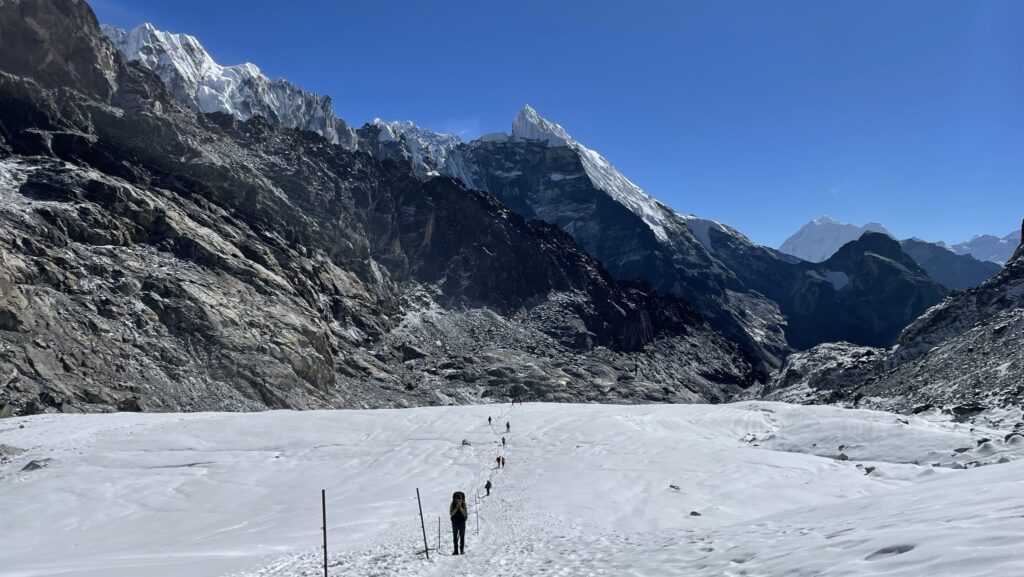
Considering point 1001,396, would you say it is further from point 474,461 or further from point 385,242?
point 385,242

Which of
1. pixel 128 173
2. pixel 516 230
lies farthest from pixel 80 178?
pixel 516 230

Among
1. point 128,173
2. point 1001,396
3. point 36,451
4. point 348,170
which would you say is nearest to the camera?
point 36,451

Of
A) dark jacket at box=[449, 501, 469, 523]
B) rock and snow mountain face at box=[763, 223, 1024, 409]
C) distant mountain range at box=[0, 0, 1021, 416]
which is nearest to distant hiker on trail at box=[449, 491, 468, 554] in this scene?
dark jacket at box=[449, 501, 469, 523]

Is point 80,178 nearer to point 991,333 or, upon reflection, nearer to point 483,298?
point 483,298

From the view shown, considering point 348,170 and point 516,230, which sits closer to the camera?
point 348,170

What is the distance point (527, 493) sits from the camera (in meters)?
22.9

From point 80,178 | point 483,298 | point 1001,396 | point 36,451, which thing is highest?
point 80,178

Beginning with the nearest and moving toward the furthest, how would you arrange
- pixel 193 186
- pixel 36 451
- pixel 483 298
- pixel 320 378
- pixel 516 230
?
pixel 36 451
pixel 320 378
pixel 193 186
pixel 483 298
pixel 516 230

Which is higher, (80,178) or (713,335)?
(80,178)

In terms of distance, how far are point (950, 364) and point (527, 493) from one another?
58.5 meters

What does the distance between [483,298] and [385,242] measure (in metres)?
29.7

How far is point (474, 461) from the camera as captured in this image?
2928 cm

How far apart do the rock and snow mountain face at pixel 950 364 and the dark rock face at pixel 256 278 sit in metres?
48.4

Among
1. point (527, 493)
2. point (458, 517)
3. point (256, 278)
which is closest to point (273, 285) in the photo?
point (256, 278)
